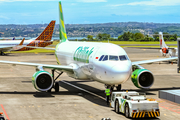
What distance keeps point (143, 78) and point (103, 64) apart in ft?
20.3

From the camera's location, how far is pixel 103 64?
81.3 ft

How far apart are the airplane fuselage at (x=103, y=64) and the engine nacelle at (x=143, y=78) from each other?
3.40m

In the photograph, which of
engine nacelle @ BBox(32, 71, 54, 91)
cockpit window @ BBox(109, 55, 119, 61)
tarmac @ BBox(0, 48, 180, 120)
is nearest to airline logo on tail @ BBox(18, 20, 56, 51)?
tarmac @ BBox(0, 48, 180, 120)

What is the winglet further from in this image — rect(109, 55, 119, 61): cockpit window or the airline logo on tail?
the airline logo on tail

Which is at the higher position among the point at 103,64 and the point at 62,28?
the point at 62,28

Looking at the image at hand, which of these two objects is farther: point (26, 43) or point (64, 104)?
point (26, 43)

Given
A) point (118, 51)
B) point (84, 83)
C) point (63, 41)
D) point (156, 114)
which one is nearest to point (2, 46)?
point (63, 41)

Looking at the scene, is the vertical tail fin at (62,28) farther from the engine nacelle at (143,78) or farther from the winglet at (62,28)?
the engine nacelle at (143,78)

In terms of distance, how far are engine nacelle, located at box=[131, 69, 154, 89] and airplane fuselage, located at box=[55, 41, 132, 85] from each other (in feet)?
11.2

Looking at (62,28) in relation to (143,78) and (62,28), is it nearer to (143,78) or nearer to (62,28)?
(62,28)

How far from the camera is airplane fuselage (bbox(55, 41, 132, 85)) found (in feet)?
78.0

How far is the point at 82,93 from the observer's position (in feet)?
99.8

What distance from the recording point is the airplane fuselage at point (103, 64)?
23766 millimetres

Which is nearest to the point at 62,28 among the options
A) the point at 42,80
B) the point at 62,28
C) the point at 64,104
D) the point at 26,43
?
the point at 62,28
